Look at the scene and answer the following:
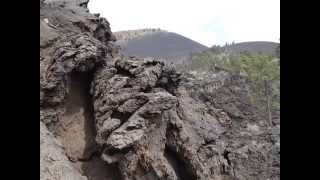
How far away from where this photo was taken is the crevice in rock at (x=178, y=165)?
1193cm

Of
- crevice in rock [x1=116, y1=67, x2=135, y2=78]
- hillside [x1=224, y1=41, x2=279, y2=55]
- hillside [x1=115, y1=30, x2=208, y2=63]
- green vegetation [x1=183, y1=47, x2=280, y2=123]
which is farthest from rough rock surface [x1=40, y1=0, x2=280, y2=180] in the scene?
hillside [x1=224, y1=41, x2=279, y2=55]

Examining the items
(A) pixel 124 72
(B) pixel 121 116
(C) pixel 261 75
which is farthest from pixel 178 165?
(C) pixel 261 75

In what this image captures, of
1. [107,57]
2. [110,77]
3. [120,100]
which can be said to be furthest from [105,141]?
[107,57]

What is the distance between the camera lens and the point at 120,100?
1187 cm

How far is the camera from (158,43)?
7550 centimetres

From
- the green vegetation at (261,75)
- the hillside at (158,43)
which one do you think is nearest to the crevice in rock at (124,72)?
the green vegetation at (261,75)

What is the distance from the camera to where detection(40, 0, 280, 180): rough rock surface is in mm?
11133

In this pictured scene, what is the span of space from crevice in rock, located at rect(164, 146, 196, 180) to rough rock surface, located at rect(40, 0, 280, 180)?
3cm

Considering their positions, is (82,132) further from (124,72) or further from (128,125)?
(124,72)

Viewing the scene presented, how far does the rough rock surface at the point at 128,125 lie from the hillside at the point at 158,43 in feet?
178
